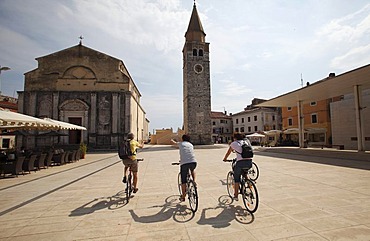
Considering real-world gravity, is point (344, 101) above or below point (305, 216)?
above

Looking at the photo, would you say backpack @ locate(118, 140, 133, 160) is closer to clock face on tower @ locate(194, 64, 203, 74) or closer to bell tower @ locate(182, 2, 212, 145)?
bell tower @ locate(182, 2, 212, 145)

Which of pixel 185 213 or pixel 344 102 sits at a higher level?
pixel 344 102

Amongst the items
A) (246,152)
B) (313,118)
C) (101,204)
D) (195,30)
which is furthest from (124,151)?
(195,30)

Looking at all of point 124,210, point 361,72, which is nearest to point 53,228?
point 124,210

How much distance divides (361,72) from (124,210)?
511 inches

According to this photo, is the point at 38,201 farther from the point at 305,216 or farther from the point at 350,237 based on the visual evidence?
the point at 350,237

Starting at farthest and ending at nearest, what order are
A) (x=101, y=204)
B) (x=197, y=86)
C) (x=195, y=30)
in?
(x=195, y=30)
(x=197, y=86)
(x=101, y=204)

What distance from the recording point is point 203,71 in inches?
1426

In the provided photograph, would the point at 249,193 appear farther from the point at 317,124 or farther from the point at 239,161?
the point at 317,124

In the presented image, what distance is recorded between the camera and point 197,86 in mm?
35688

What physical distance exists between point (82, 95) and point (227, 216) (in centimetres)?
2594

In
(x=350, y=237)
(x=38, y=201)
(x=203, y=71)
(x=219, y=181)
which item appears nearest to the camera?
(x=350, y=237)

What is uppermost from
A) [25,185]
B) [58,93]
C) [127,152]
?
[58,93]

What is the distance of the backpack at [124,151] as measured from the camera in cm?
523
